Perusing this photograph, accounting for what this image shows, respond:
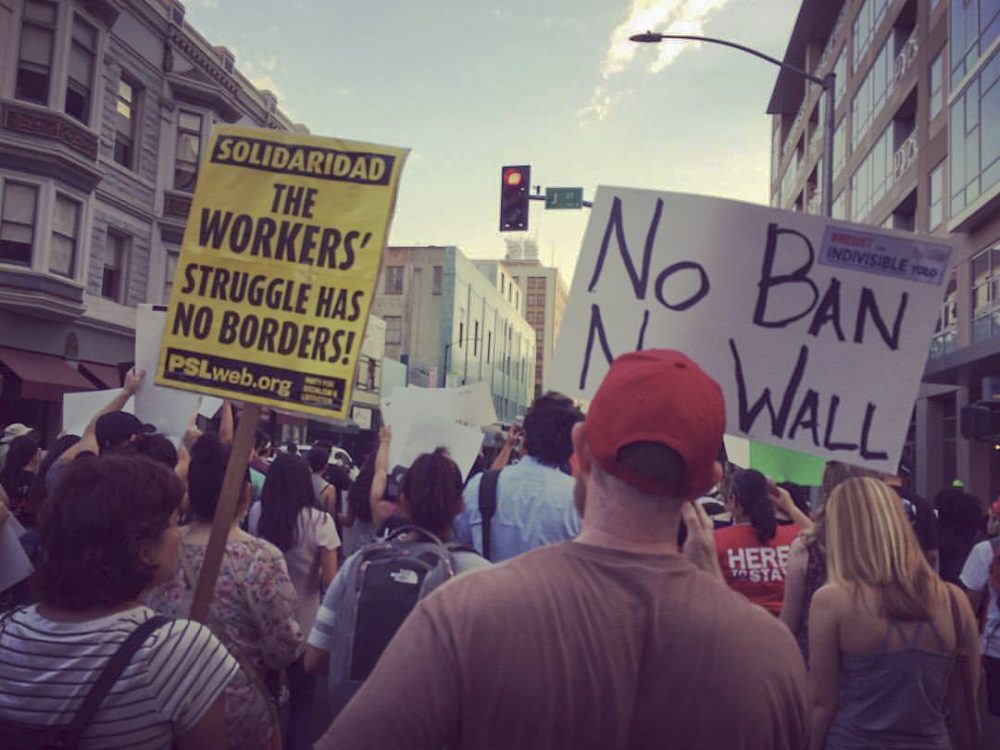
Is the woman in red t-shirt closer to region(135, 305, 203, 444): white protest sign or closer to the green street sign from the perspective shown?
region(135, 305, 203, 444): white protest sign

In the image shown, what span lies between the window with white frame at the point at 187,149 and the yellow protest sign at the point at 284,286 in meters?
21.2

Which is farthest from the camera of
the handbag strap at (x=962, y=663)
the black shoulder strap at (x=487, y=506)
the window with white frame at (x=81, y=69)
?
the window with white frame at (x=81, y=69)

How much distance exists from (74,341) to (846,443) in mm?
19445

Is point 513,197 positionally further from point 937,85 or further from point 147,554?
point 937,85

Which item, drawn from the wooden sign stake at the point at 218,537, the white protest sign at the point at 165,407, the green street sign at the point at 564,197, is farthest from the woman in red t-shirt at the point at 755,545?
the green street sign at the point at 564,197

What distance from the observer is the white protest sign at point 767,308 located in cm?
301

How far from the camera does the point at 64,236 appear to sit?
61.2ft

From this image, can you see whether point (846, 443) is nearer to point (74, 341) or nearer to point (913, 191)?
point (74, 341)

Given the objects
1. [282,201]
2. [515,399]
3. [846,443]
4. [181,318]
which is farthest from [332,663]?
[515,399]

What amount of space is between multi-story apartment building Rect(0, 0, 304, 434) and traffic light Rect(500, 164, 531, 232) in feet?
30.5

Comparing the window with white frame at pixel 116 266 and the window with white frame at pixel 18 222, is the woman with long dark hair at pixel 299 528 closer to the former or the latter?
the window with white frame at pixel 18 222

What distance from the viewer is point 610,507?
1.68 metres

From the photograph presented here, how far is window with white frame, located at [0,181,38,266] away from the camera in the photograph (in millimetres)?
17609

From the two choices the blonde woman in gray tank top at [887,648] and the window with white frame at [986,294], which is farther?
the window with white frame at [986,294]
